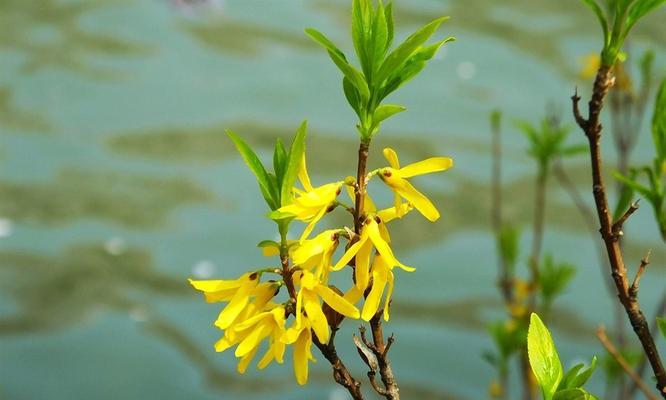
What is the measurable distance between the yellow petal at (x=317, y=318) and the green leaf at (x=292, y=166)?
49 millimetres

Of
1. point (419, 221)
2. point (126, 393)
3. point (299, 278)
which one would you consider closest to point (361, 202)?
point (299, 278)

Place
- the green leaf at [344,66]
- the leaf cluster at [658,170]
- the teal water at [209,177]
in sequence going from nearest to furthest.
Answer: the green leaf at [344,66] → the leaf cluster at [658,170] → the teal water at [209,177]

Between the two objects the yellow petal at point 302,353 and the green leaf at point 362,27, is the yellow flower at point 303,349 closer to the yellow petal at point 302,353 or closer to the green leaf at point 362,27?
the yellow petal at point 302,353

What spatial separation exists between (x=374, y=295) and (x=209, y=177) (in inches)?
59.0

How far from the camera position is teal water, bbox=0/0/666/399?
1.70 meters

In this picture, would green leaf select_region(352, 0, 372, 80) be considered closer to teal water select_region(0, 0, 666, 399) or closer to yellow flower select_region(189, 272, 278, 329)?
yellow flower select_region(189, 272, 278, 329)

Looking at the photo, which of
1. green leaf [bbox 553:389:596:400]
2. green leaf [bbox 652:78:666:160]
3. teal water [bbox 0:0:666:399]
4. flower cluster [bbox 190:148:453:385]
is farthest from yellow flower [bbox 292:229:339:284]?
teal water [bbox 0:0:666:399]

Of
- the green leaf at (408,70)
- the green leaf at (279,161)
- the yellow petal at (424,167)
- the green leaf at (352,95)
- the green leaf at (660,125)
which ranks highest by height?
the green leaf at (408,70)

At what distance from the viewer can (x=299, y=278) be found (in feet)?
1.40

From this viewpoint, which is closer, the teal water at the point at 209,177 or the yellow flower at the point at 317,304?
the yellow flower at the point at 317,304

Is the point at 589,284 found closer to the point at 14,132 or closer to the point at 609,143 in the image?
the point at 609,143

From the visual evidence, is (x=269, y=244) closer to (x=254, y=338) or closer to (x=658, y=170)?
(x=254, y=338)

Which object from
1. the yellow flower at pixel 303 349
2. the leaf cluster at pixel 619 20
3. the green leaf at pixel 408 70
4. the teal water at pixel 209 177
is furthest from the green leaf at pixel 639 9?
the teal water at pixel 209 177

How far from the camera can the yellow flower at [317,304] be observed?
403 millimetres
